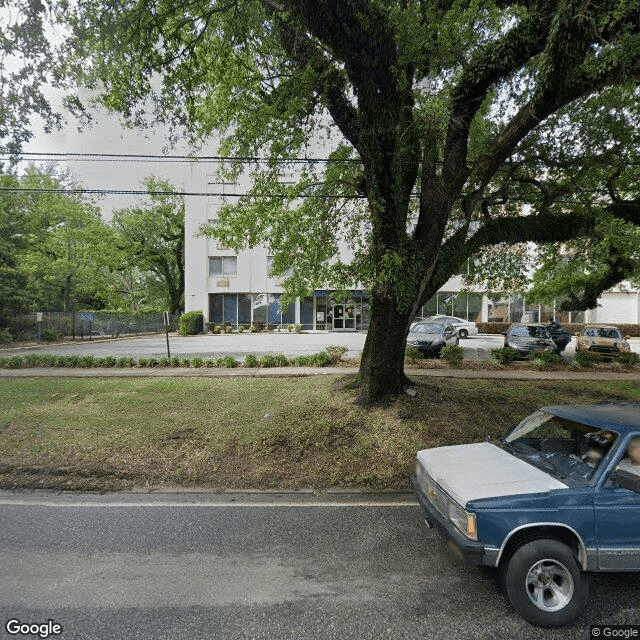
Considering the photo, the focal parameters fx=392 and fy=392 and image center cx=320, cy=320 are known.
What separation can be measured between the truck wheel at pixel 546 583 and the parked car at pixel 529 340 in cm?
1302

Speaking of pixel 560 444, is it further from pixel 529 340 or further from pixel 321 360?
pixel 529 340

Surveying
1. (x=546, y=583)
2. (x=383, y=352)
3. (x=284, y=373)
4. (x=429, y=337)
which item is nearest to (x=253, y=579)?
(x=546, y=583)

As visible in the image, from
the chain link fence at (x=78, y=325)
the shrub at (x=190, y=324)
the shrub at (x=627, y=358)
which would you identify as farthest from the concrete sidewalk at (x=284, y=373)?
the shrub at (x=190, y=324)

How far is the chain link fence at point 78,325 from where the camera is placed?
24062 millimetres

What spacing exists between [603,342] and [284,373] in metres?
13.7

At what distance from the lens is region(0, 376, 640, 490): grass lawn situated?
586 cm

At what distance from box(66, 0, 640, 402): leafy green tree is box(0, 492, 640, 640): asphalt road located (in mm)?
3972

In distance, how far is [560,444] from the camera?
397 cm

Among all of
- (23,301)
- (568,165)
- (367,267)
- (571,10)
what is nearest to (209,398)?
(367,267)

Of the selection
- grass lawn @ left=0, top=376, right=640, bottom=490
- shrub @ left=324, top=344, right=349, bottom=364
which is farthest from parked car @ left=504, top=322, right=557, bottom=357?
shrub @ left=324, top=344, right=349, bottom=364

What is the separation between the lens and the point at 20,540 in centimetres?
401

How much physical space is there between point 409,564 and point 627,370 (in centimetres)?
1363

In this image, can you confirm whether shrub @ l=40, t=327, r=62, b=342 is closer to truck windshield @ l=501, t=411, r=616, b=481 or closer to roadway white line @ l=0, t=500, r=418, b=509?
roadway white line @ l=0, t=500, r=418, b=509

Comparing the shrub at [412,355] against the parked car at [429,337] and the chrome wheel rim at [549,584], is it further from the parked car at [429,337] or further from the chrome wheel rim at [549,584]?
the chrome wheel rim at [549,584]
